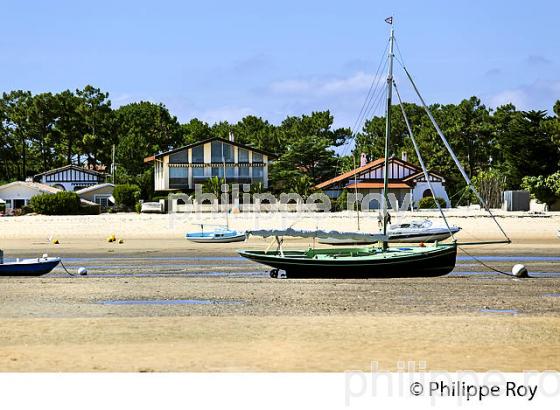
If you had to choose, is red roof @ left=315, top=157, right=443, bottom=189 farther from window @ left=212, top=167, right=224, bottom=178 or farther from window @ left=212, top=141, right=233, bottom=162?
A: window @ left=212, top=167, right=224, bottom=178

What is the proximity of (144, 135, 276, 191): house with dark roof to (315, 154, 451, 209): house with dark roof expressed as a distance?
6.69 meters

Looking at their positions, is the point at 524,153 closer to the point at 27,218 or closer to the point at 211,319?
the point at 27,218

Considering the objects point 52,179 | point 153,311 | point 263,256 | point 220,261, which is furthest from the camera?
point 52,179

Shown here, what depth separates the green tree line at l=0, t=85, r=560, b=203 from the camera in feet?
269

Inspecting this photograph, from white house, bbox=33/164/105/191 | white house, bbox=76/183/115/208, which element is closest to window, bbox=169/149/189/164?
white house, bbox=76/183/115/208

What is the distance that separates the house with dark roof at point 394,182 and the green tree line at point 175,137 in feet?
14.3

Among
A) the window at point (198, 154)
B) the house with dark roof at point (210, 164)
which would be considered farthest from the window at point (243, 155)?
the window at point (198, 154)

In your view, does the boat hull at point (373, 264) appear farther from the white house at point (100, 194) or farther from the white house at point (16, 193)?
the white house at point (16, 193)

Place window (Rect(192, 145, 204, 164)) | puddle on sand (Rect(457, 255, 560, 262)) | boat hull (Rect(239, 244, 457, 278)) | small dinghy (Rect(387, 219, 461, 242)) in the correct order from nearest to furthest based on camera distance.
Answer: boat hull (Rect(239, 244, 457, 278)) < puddle on sand (Rect(457, 255, 560, 262)) < small dinghy (Rect(387, 219, 461, 242)) < window (Rect(192, 145, 204, 164))

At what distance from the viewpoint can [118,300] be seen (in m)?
22.2

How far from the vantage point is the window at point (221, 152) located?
76500 millimetres
